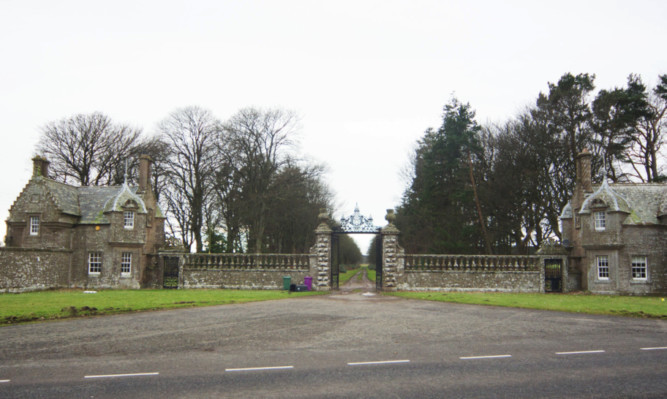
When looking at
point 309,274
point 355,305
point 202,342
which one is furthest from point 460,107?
point 202,342

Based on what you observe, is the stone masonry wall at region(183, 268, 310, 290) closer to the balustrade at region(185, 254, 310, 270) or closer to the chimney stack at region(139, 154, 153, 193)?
the balustrade at region(185, 254, 310, 270)

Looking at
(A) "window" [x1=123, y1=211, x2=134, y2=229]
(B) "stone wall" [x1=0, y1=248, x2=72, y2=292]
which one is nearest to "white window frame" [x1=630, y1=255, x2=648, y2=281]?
(A) "window" [x1=123, y1=211, x2=134, y2=229]

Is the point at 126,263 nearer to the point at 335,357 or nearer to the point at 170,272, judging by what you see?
the point at 170,272

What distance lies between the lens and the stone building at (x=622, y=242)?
2841 centimetres

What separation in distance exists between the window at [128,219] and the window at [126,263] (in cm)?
196

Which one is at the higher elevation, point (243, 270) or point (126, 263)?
point (126, 263)

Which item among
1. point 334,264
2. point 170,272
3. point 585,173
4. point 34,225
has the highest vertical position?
point 585,173

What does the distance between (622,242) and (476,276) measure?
934 centimetres

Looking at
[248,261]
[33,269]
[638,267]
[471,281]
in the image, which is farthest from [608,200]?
[33,269]

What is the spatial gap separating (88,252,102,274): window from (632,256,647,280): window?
35.3 metres

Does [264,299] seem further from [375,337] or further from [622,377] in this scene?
[622,377]

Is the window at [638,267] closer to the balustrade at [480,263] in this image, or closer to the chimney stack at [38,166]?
the balustrade at [480,263]

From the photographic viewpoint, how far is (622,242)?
28.7 meters

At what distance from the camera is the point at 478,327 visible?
44.2 ft
